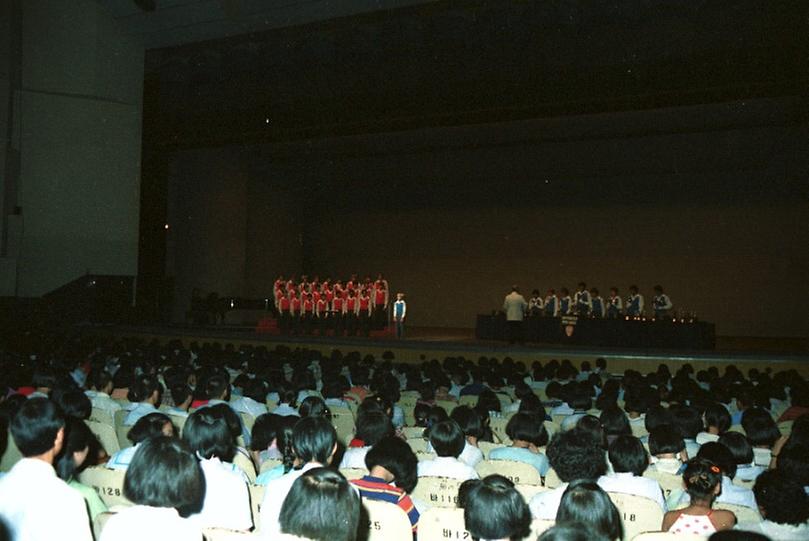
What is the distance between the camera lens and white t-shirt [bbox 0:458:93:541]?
90.7 inches

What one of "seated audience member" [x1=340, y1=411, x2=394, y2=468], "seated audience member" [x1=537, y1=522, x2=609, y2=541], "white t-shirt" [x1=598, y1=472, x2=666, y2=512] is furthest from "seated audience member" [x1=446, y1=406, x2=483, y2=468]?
"seated audience member" [x1=537, y1=522, x2=609, y2=541]

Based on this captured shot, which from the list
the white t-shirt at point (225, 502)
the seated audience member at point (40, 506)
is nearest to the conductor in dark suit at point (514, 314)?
the white t-shirt at point (225, 502)

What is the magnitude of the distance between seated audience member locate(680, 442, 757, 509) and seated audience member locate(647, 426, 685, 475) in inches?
13.2

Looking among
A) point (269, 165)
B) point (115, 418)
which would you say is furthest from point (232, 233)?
point (115, 418)

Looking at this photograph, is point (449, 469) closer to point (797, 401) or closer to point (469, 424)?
point (469, 424)

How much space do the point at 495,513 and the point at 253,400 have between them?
4.02m

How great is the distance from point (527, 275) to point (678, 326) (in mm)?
6990

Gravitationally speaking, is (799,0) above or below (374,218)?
above

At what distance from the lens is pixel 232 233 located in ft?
66.0

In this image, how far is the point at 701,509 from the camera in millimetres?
3057

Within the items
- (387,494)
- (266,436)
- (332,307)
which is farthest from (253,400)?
(332,307)

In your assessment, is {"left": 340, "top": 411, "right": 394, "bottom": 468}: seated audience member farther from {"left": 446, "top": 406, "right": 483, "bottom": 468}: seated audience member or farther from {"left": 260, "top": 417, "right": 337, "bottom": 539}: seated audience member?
{"left": 260, "top": 417, "right": 337, "bottom": 539}: seated audience member

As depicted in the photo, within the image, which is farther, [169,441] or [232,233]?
[232,233]

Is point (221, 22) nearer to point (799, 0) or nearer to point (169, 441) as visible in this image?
point (799, 0)
